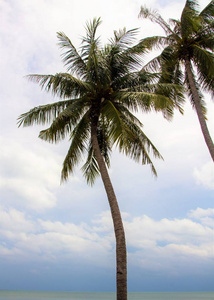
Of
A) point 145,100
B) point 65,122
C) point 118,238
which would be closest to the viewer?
point 118,238

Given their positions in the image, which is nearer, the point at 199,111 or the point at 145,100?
the point at 145,100

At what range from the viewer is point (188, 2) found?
61.5 ft

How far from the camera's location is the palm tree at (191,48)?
56.3ft

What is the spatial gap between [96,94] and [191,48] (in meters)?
5.75

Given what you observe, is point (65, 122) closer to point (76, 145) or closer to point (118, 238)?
point (76, 145)

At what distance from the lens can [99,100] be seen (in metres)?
16.1

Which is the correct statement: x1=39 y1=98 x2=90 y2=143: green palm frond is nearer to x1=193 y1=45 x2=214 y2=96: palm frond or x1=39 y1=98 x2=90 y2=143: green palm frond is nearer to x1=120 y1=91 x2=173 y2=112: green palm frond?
x1=120 y1=91 x2=173 y2=112: green palm frond

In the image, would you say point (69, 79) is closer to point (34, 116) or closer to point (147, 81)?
point (34, 116)

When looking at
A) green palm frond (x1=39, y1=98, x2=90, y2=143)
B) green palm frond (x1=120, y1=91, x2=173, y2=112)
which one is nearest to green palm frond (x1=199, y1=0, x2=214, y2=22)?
green palm frond (x1=120, y1=91, x2=173, y2=112)

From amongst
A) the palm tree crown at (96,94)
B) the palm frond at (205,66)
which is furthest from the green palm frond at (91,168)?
the palm frond at (205,66)

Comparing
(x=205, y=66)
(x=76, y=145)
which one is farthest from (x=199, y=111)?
(x=76, y=145)

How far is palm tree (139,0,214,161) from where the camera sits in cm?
1717

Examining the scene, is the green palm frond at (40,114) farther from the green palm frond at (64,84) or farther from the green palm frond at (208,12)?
the green palm frond at (208,12)

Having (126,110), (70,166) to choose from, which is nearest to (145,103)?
(126,110)
